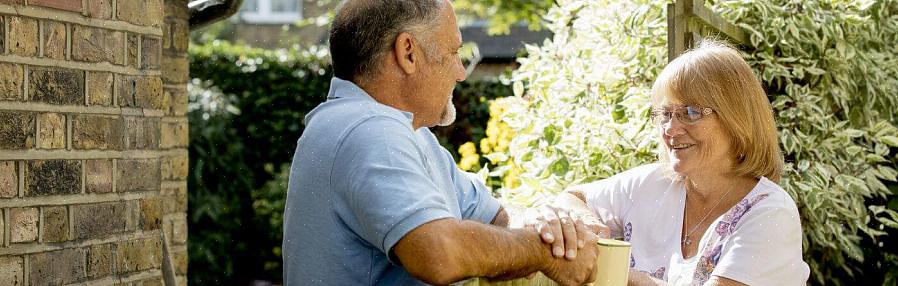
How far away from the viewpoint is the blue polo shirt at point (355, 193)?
163 cm

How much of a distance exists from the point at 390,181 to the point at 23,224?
104 cm

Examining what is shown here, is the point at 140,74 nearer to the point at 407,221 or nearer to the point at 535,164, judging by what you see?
the point at 407,221

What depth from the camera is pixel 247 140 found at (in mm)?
8578

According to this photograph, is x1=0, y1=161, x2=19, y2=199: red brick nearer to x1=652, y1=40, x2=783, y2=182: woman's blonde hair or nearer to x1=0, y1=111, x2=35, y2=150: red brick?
x1=0, y1=111, x2=35, y2=150: red brick

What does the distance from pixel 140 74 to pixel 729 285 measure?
1522 millimetres

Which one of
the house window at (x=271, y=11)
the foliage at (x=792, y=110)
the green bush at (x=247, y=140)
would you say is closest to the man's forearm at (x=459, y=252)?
the foliage at (x=792, y=110)

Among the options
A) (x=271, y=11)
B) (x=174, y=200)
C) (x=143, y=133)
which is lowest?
(x=271, y=11)

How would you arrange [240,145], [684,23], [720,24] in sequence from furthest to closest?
1. [240,145]
2. [720,24]
3. [684,23]

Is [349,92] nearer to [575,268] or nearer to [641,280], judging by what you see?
[575,268]

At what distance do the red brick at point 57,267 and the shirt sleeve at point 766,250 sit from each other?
1504 millimetres

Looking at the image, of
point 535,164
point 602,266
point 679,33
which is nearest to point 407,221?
point 602,266

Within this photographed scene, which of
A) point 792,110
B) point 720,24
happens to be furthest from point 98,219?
point 792,110

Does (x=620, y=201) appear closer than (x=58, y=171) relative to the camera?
No

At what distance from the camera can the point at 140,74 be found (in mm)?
2545
